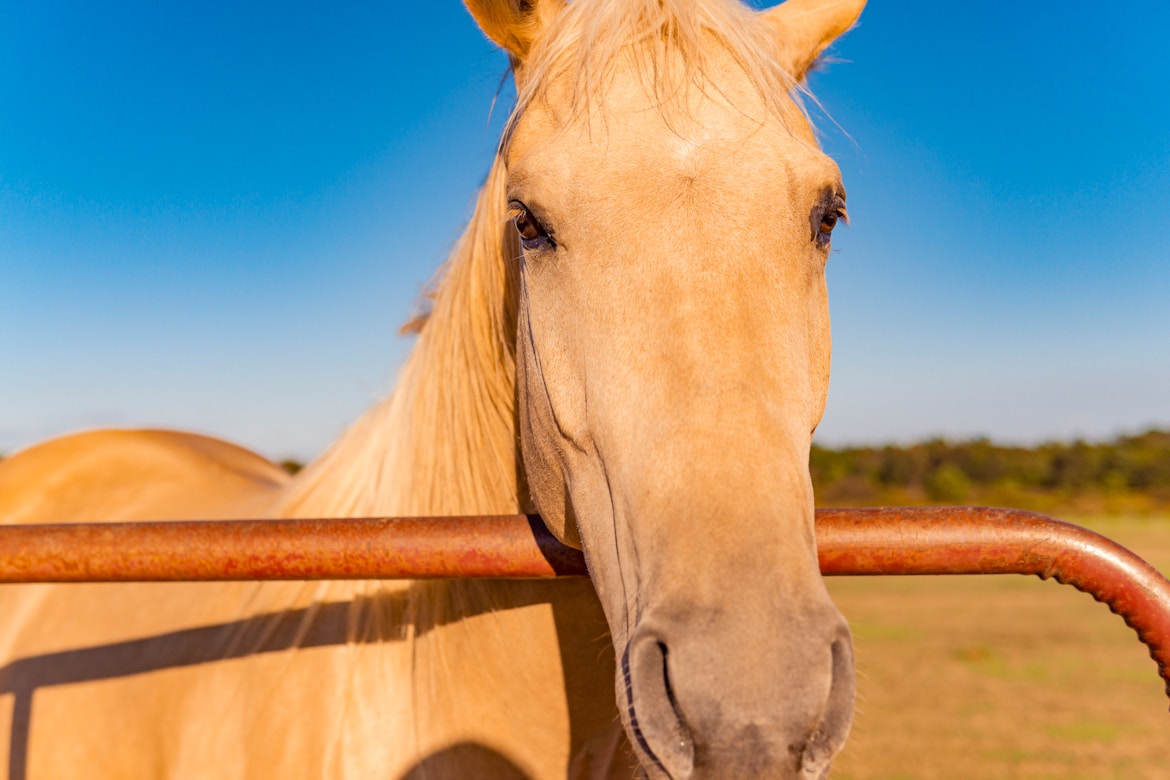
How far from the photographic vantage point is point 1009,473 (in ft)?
155

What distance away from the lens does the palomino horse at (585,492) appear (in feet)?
3.20

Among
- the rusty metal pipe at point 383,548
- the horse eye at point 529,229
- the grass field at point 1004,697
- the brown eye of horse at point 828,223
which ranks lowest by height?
the grass field at point 1004,697

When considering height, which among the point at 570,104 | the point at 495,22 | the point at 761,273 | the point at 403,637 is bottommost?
the point at 403,637

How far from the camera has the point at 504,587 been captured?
5.41 feet

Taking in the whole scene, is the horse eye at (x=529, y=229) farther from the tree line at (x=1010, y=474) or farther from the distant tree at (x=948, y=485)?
the distant tree at (x=948, y=485)

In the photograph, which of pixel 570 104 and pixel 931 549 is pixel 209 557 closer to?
pixel 570 104

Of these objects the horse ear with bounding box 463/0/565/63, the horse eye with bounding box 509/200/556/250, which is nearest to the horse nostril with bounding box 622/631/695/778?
the horse eye with bounding box 509/200/556/250

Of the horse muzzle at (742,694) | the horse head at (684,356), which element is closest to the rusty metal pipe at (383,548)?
the horse head at (684,356)

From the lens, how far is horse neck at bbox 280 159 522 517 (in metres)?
1.72

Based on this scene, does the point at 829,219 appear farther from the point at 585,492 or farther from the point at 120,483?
the point at 120,483

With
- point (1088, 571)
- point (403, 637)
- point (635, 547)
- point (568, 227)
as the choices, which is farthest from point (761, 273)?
point (403, 637)

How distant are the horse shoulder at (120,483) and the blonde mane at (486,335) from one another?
2.35ft

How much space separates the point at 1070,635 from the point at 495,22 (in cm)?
1377

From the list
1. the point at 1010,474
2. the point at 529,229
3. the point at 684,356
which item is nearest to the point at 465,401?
the point at 529,229
